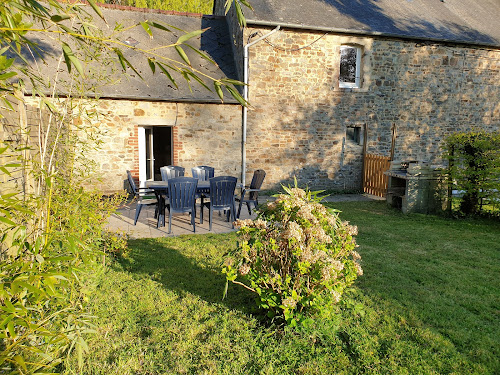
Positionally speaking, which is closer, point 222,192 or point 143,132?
point 222,192

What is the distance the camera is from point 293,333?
10.0 feet

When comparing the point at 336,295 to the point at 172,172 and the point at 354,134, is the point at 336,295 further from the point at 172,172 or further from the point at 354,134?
the point at 354,134

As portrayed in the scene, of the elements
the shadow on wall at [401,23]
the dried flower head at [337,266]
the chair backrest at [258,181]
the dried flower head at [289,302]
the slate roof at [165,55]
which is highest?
the shadow on wall at [401,23]

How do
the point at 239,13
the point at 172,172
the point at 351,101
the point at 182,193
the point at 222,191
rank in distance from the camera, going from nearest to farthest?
the point at 239,13 < the point at 182,193 < the point at 222,191 < the point at 172,172 < the point at 351,101

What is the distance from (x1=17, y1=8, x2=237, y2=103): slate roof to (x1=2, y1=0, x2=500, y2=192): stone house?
45mm

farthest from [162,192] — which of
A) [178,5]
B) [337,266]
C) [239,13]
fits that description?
[178,5]

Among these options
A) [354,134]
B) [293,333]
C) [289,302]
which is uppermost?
[354,134]

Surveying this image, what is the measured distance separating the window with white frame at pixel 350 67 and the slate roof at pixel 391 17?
0.77 m

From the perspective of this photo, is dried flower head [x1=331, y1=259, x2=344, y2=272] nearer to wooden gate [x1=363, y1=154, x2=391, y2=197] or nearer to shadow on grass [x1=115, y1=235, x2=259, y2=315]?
shadow on grass [x1=115, y1=235, x2=259, y2=315]

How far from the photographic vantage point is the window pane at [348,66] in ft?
36.1

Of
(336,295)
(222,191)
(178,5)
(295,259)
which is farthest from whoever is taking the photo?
(178,5)

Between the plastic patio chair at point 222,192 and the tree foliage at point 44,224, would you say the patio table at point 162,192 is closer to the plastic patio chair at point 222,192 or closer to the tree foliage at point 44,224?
the plastic patio chair at point 222,192

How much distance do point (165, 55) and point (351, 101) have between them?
5.84m

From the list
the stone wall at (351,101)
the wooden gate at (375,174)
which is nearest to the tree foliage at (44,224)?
the stone wall at (351,101)
